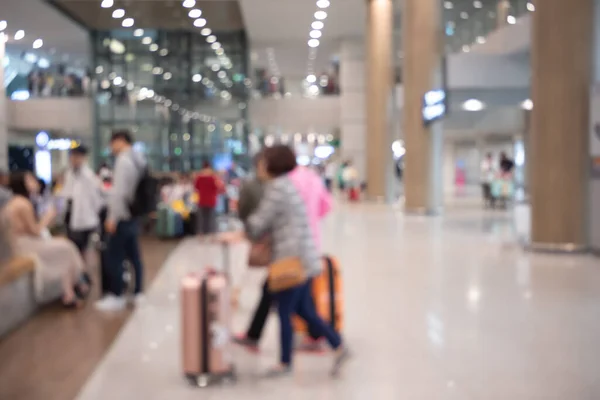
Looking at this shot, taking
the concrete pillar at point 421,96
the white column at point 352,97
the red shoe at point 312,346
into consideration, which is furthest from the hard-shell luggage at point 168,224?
the white column at point 352,97

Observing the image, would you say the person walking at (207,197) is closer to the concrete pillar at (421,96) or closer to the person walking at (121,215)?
the person walking at (121,215)

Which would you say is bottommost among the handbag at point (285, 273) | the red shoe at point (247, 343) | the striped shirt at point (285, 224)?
the red shoe at point (247, 343)

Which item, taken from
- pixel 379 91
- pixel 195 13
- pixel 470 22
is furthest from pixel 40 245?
pixel 379 91

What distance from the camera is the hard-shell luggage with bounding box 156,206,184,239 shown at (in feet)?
54.5

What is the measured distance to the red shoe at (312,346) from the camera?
20.3ft

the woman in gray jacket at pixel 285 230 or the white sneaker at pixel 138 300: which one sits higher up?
the woman in gray jacket at pixel 285 230

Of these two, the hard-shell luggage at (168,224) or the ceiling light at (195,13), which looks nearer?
the ceiling light at (195,13)

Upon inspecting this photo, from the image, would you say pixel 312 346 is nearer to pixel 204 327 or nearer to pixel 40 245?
pixel 204 327

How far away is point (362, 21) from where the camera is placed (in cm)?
2914

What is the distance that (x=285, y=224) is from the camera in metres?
5.29

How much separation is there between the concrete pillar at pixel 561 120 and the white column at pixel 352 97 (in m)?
20.0

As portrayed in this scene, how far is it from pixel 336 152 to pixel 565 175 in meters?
31.0

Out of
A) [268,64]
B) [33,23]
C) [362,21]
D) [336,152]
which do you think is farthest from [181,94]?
[33,23]

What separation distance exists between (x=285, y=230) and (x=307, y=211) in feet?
1.40
